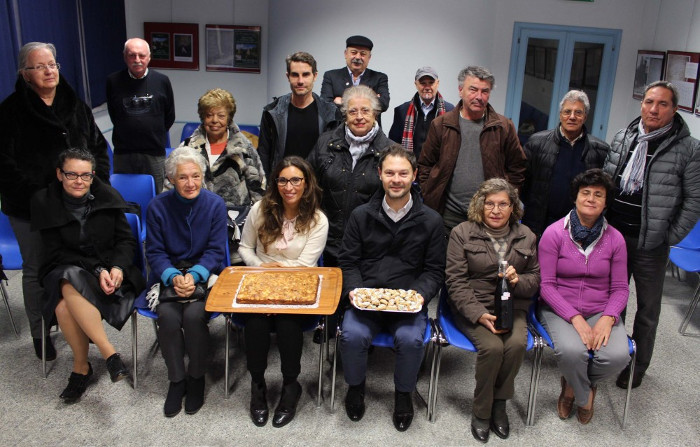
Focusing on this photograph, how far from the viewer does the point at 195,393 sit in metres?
3.12

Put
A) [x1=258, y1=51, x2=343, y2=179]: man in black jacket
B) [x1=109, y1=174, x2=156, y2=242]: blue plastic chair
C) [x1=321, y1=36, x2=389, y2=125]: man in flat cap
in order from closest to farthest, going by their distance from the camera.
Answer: [x1=258, y1=51, x2=343, y2=179]: man in black jacket, [x1=109, y1=174, x2=156, y2=242]: blue plastic chair, [x1=321, y1=36, x2=389, y2=125]: man in flat cap

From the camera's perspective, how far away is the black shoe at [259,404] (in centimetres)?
300

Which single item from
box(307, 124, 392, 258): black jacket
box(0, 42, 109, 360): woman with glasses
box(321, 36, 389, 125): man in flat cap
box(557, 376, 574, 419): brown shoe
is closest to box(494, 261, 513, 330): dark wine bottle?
box(557, 376, 574, 419): brown shoe

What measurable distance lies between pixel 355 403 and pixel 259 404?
508 millimetres

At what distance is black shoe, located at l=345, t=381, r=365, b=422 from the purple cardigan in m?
1.13

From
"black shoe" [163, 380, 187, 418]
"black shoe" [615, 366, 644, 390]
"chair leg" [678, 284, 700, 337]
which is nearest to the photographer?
"black shoe" [163, 380, 187, 418]

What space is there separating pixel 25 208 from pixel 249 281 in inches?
56.9

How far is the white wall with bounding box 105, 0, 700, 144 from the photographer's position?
5957 mm

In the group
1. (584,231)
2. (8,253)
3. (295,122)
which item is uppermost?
(295,122)

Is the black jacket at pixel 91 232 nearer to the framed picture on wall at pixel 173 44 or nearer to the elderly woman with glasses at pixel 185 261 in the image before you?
the elderly woman with glasses at pixel 185 261

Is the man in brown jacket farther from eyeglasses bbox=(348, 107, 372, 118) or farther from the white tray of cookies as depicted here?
the white tray of cookies

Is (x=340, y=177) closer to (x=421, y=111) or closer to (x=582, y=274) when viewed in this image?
(x=421, y=111)

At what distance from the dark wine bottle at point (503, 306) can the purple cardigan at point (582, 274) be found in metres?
0.34

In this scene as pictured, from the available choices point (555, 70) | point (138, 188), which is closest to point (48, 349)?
point (138, 188)
